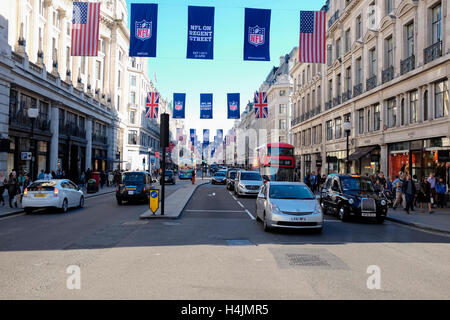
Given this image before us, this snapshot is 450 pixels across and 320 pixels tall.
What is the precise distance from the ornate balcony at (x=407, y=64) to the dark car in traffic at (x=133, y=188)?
1762 cm

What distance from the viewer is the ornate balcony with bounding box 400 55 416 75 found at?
24069mm

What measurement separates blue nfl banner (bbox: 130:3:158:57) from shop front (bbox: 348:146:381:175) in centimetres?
1943

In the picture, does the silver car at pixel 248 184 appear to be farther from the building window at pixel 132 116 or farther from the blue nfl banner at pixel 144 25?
the building window at pixel 132 116

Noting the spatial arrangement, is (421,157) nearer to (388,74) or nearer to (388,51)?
(388,74)

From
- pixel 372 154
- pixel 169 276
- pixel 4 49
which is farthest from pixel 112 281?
pixel 372 154

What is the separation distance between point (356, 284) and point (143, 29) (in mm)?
15537

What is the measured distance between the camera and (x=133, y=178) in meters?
21.7

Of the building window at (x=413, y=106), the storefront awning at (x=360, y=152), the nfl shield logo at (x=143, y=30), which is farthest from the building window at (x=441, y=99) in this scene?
the nfl shield logo at (x=143, y=30)

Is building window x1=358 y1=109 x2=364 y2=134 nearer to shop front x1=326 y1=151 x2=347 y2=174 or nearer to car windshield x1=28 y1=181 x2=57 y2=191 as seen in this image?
shop front x1=326 y1=151 x2=347 y2=174

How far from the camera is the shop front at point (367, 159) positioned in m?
29.6

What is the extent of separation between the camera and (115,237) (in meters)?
10.5

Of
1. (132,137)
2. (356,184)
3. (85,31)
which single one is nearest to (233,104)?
(85,31)

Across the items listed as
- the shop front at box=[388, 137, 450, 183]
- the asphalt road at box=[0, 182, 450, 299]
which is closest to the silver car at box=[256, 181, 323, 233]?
the asphalt road at box=[0, 182, 450, 299]

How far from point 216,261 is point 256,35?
1322 cm
